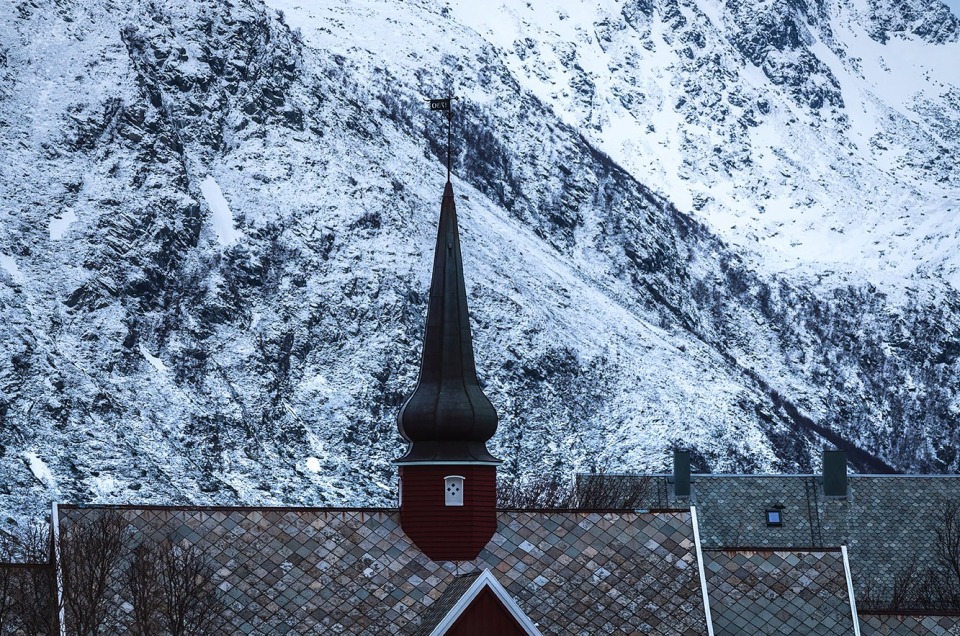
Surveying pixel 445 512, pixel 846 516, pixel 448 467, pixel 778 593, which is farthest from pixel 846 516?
pixel 448 467

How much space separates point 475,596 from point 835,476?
47041 millimetres

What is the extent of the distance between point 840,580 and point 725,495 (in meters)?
39.4

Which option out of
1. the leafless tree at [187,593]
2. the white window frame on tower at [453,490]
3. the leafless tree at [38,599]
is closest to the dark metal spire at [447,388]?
the white window frame on tower at [453,490]

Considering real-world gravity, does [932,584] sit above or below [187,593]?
below

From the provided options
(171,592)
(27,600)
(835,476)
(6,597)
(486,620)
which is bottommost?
(835,476)

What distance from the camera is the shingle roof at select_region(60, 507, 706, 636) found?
50.6 metres

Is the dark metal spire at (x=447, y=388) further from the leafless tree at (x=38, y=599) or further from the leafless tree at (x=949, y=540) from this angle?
the leafless tree at (x=949, y=540)

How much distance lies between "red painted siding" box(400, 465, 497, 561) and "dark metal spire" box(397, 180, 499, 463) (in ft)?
1.38

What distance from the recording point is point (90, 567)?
47812mm

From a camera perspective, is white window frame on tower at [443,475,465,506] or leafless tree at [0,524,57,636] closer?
leafless tree at [0,524,57,636]

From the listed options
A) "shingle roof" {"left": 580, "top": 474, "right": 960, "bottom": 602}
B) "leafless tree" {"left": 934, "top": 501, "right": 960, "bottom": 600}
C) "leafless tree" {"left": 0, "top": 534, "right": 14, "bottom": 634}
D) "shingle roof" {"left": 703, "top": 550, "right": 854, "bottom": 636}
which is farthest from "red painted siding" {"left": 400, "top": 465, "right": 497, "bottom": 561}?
"shingle roof" {"left": 580, "top": 474, "right": 960, "bottom": 602}

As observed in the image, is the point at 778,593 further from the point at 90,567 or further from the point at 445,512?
the point at 90,567

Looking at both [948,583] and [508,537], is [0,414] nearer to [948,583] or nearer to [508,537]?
[948,583]

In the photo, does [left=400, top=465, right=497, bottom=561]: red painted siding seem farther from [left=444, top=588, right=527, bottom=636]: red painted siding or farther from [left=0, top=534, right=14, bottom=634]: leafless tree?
[left=0, top=534, right=14, bottom=634]: leafless tree
